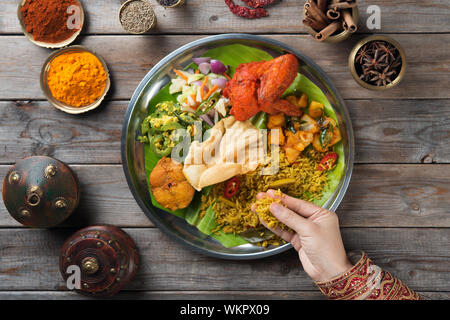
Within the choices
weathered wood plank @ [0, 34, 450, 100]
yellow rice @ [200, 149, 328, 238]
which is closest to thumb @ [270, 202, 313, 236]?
yellow rice @ [200, 149, 328, 238]

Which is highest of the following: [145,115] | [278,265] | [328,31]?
[328,31]

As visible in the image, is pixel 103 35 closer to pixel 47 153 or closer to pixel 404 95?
pixel 47 153

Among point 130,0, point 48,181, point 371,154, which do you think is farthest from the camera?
point 371,154

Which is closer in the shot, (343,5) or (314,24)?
(343,5)

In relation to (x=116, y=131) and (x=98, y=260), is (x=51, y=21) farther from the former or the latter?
(x=98, y=260)

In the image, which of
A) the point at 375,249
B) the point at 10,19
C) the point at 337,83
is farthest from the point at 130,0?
the point at 375,249

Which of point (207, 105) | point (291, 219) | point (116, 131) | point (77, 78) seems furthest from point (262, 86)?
point (77, 78)
